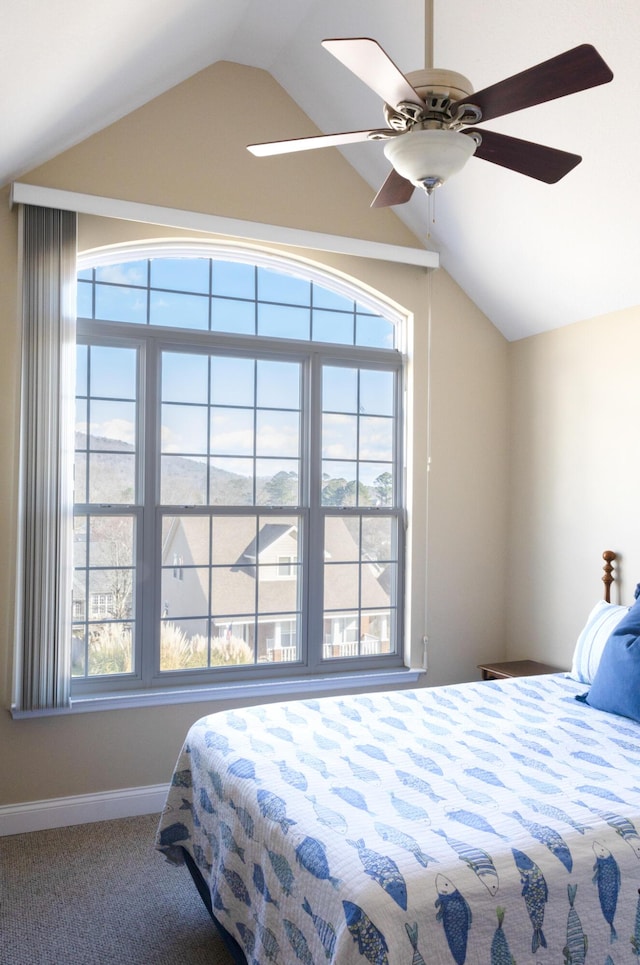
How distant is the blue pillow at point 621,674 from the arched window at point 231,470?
1.57m

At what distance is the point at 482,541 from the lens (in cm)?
468

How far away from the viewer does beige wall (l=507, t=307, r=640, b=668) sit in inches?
155

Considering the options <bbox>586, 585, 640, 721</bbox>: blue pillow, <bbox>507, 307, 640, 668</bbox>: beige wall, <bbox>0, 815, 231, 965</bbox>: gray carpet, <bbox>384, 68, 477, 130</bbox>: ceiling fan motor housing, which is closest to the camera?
<bbox>384, 68, 477, 130</bbox>: ceiling fan motor housing

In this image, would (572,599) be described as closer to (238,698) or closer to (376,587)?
(376,587)

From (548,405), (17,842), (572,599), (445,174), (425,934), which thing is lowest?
(17,842)

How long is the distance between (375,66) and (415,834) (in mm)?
1905

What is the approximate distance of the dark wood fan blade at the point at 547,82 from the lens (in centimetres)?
177

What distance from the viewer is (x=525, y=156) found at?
2.27 m

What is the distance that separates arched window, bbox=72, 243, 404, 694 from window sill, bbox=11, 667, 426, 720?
0.32ft

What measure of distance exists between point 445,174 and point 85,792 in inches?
124

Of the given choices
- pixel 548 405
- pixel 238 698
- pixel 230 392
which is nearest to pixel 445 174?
pixel 230 392

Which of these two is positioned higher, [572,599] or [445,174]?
[445,174]

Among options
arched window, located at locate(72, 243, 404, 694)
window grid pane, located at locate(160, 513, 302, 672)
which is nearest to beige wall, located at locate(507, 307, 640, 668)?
arched window, located at locate(72, 243, 404, 694)

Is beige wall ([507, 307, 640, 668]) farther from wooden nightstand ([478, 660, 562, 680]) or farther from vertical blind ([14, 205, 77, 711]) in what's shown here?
vertical blind ([14, 205, 77, 711])
